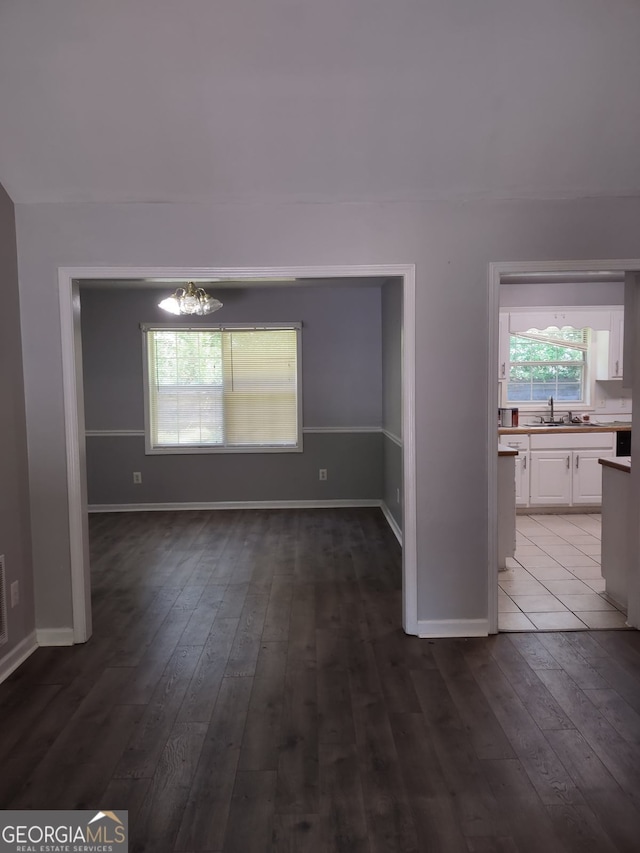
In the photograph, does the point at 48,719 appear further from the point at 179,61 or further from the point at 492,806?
the point at 179,61

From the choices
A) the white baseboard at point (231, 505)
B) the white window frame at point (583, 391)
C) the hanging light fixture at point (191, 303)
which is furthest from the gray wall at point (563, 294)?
the hanging light fixture at point (191, 303)

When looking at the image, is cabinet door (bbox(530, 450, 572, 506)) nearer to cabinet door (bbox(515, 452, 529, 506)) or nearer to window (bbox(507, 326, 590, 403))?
cabinet door (bbox(515, 452, 529, 506))

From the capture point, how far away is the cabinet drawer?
5.91 meters

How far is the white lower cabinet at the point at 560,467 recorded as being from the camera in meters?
5.93

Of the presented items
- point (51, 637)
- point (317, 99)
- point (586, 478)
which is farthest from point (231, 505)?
point (317, 99)

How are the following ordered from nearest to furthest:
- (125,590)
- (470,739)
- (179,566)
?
(470,739)
(125,590)
(179,566)

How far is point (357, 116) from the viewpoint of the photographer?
107 inches

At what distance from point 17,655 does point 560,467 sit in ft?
16.4

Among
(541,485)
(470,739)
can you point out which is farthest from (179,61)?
(541,485)

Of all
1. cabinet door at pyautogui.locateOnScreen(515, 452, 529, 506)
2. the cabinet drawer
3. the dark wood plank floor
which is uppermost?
the cabinet drawer

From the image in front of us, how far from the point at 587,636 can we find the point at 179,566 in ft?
9.42

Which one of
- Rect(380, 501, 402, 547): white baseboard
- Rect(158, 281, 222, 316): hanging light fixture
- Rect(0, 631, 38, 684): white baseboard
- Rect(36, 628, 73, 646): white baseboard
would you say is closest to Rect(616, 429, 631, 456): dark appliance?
Rect(380, 501, 402, 547): white baseboard

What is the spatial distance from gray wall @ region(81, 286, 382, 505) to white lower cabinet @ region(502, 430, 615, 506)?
60.0 inches

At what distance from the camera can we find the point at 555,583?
404 cm
